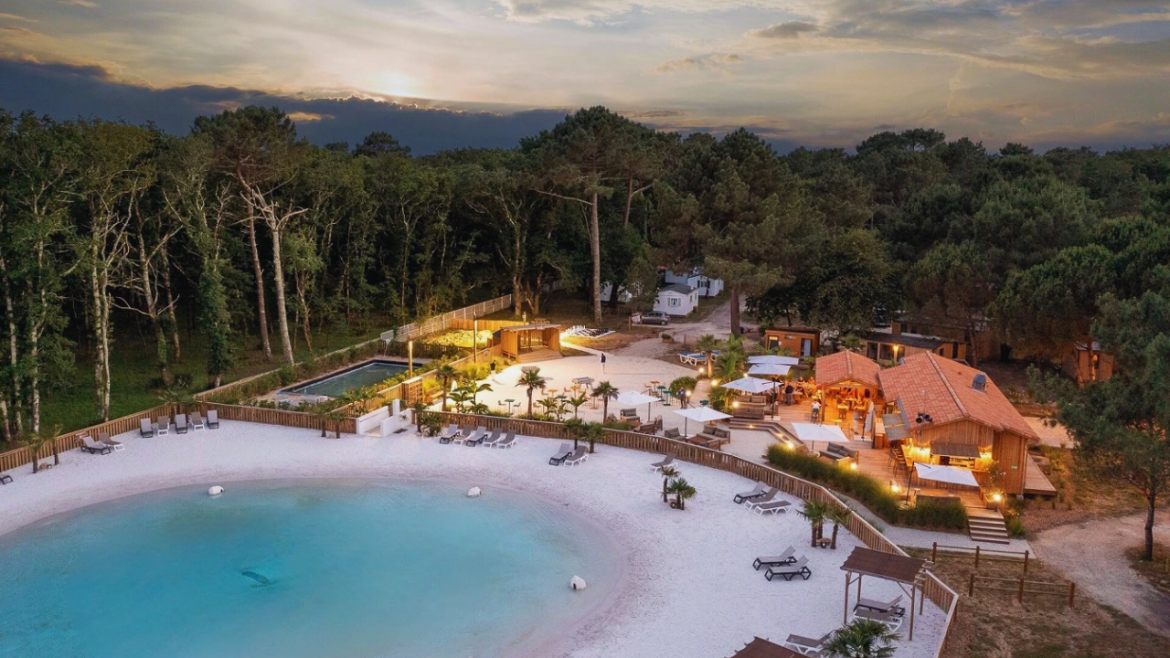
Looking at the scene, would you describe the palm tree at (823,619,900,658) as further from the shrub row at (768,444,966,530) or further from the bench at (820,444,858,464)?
the bench at (820,444,858,464)

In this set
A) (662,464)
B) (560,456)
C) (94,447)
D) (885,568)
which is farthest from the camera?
(94,447)

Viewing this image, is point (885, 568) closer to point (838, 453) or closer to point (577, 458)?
point (838, 453)

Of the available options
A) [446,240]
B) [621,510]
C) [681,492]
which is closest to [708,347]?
[681,492]

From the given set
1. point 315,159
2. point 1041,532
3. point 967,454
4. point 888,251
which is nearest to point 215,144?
point 315,159

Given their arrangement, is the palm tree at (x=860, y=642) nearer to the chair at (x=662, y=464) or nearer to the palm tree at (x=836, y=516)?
the palm tree at (x=836, y=516)

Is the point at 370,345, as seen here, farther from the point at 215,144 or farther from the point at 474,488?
the point at 474,488

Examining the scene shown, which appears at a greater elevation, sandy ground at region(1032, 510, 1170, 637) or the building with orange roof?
the building with orange roof

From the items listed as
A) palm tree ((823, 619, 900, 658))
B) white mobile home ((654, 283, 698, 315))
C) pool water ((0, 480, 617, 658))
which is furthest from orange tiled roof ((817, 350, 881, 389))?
white mobile home ((654, 283, 698, 315))
